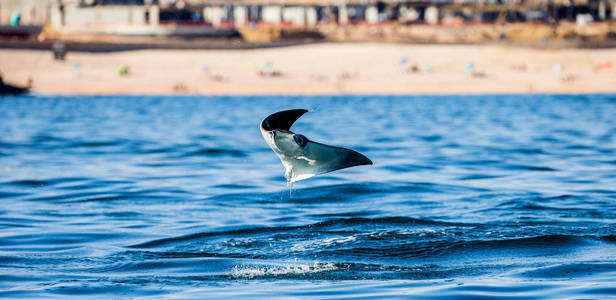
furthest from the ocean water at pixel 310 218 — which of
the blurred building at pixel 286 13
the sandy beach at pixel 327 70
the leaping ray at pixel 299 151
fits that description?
the blurred building at pixel 286 13

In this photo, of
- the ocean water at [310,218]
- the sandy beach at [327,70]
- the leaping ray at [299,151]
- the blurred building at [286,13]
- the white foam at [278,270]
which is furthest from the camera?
the blurred building at [286,13]

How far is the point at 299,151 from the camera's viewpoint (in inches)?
338

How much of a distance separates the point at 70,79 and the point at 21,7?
55.6 m

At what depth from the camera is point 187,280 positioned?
926 cm

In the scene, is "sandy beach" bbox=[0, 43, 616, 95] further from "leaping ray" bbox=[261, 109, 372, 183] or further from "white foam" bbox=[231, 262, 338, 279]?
"leaping ray" bbox=[261, 109, 372, 183]

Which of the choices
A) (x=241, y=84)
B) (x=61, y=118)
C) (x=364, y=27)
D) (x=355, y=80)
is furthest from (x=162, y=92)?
(x=364, y=27)

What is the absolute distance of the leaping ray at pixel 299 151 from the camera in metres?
8.37

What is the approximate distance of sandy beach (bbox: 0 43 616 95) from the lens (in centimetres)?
6000

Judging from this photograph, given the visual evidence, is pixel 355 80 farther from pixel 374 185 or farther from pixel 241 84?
pixel 374 185

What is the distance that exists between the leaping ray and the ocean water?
1225 millimetres

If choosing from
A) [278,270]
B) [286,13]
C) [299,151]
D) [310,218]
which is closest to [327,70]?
[286,13]

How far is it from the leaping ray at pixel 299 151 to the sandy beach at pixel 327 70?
5047cm

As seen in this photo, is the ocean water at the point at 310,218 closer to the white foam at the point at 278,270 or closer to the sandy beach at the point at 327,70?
the white foam at the point at 278,270

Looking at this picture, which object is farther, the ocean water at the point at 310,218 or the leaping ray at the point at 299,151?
the ocean water at the point at 310,218
